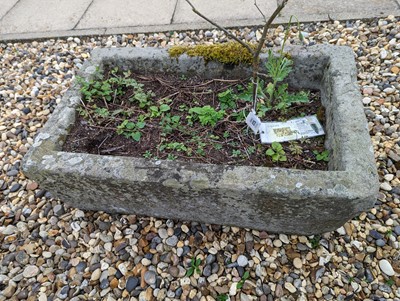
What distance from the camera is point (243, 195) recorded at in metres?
1.48

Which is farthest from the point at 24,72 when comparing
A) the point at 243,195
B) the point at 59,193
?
the point at 243,195

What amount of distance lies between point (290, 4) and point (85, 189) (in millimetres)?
2713

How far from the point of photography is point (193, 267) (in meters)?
1.77

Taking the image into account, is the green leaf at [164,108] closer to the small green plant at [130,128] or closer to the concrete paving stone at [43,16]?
the small green plant at [130,128]

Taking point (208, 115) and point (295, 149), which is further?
point (208, 115)

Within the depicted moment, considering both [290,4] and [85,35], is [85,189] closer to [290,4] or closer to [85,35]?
[85,35]

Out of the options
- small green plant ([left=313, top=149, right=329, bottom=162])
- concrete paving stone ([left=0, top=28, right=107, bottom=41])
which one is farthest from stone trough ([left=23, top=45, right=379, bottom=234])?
concrete paving stone ([left=0, top=28, right=107, bottom=41])

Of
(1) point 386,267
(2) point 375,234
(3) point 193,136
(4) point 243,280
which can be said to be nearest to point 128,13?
(3) point 193,136

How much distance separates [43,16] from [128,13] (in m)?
0.98

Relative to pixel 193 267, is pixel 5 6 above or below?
above

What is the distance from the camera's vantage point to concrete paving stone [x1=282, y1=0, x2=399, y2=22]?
3.03 m

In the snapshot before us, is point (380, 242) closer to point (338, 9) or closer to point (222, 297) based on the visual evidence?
point (222, 297)

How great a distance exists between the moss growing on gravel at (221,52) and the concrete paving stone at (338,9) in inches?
52.9

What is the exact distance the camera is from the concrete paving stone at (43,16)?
3547mm
